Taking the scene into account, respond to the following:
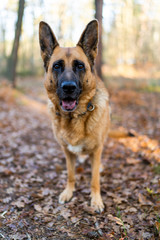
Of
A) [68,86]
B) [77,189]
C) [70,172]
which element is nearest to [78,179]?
[77,189]

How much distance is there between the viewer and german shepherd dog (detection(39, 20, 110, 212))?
2725mm

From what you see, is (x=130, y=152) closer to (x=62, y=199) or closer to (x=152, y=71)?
(x=62, y=199)

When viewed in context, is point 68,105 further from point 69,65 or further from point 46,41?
point 46,41

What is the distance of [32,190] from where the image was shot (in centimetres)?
332

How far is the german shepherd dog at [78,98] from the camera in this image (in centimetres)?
272

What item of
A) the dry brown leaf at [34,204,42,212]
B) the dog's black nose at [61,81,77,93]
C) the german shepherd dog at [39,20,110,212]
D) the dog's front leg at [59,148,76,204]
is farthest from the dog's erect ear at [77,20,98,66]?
the dry brown leaf at [34,204,42,212]

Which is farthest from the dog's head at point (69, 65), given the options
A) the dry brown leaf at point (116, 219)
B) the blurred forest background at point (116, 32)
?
the blurred forest background at point (116, 32)

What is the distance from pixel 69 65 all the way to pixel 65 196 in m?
2.15

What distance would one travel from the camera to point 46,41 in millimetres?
2918

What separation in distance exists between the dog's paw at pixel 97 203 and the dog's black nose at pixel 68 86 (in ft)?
5.88

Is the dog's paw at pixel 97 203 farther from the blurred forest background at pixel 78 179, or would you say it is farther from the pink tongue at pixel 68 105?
the pink tongue at pixel 68 105

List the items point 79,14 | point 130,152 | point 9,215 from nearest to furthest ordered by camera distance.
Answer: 1. point 9,215
2. point 130,152
3. point 79,14

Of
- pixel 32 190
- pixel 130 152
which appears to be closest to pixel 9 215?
pixel 32 190

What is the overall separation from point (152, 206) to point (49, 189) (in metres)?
1.78
